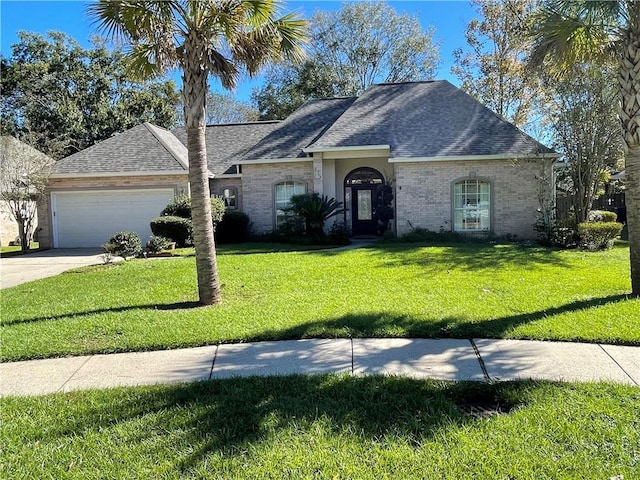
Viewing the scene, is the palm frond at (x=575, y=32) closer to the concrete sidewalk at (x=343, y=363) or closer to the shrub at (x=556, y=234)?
the concrete sidewalk at (x=343, y=363)

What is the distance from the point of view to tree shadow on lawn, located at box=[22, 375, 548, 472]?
3.36 metres

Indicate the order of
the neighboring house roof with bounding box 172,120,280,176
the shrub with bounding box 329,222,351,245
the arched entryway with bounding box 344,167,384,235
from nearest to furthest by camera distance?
the shrub with bounding box 329,222,351,245 → the arched entryway with bounding box 344,167,384,235 → the neighboring house roof with bounding box 172,120,280,176

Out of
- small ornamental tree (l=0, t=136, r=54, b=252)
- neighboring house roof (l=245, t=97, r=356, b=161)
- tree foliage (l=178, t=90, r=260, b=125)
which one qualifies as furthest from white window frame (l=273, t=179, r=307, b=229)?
tree foliage (l=178, t=90, r=260, b=125)

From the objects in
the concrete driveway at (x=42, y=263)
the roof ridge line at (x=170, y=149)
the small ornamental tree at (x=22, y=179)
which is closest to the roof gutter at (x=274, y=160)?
the roof ridge line at (x=170, y=149)

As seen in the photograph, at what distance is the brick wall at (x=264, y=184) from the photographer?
61.4ft

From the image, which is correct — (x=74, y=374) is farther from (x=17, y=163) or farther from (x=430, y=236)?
(x=17, y=163)

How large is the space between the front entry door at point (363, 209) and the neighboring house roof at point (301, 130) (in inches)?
116

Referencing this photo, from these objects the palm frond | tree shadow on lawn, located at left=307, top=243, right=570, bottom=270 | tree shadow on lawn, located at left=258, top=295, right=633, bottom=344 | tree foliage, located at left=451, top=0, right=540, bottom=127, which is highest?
tree foliage, located at left=451, top=0, right=540, bottom=127

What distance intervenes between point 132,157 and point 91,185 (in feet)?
6.84

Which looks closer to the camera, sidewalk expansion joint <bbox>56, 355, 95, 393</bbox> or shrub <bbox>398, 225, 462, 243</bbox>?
sidewalk expansion joint <bbox>56, 355, 95, 393</bbox>

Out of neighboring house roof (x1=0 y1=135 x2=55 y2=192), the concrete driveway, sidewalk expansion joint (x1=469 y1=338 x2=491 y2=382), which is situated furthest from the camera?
neighboring house roof (x1=0 y1=135 x2=55 y2=192)

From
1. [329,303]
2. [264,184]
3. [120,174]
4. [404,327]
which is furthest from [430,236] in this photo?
[120,174]

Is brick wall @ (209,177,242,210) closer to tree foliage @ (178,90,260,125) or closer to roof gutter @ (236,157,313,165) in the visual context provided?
roof gutter @ (236,157,313,165)

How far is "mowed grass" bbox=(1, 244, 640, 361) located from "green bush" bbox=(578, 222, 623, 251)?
4.97ft
